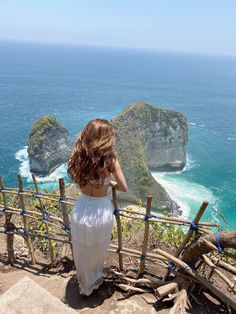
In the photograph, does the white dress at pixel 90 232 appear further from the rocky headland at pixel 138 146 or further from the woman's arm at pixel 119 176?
the rocky headland at pixel 138 146

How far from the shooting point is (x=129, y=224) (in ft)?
26.5

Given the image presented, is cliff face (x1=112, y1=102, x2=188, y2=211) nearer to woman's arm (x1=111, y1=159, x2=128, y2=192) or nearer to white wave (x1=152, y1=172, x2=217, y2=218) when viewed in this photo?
white wave (x1=152, y1=172, x2=217, y2=218)

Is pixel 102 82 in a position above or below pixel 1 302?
below

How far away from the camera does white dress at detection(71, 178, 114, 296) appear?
12.3ft

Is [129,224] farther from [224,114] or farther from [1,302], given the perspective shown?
[224,114]

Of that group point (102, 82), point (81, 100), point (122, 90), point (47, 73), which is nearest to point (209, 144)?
point (81, 100)

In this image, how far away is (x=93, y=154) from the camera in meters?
3.38

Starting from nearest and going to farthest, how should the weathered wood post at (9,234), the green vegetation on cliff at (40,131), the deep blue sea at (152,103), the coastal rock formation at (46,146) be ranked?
the weathered wood post at (9,234), the deep blue sea at (152,103), the coastal rock formation at (46,146), the green vegetation on cliff at (40,131)

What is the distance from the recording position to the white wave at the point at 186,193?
33812 mm

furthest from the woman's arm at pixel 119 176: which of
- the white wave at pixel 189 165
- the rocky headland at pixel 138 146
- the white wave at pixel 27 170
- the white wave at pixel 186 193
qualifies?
the white wave at pixel 189 165

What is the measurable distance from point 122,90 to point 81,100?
1951 centimetres

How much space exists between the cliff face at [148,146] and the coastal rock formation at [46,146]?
762 cm

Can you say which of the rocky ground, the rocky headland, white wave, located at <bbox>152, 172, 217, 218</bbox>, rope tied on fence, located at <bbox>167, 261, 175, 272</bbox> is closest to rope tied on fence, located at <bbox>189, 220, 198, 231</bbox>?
rope tied on fence, located at <bbox>167, 261, 175, 272</bbox>

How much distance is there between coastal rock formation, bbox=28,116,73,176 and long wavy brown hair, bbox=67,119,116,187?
3697cm
